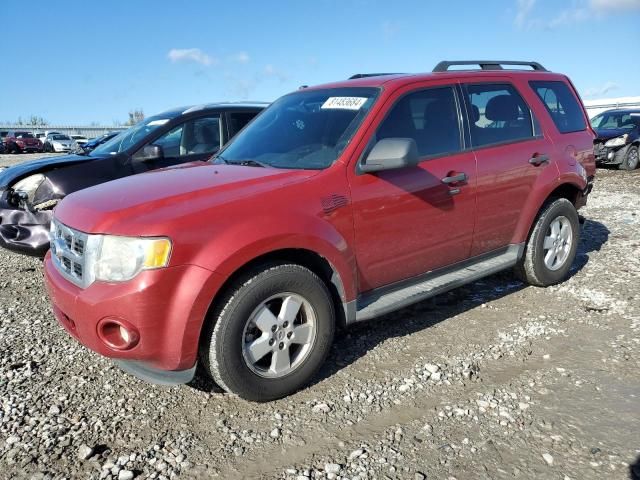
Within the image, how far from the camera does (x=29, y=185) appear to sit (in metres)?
5.48

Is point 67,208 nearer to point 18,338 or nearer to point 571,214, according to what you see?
point 18,338

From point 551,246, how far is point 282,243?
3004mm

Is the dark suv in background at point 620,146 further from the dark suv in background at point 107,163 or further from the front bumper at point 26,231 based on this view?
the front bumper at point 26,231

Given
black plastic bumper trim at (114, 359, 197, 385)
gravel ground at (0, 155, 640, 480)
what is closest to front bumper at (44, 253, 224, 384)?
black plastic bumper trim at (114, 359, 197, 385)

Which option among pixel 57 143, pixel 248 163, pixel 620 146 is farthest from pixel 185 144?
pixel 57 143

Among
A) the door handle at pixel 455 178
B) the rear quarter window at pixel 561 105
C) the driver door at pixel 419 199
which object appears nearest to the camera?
the driver door at pixel 419 199

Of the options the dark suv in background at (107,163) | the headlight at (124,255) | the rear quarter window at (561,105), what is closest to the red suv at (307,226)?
the headlight at (124,255)

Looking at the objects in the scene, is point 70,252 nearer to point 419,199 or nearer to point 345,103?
point 345,103

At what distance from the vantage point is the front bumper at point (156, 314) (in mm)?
2600

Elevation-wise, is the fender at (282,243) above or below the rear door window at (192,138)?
below

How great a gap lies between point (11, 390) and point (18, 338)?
2.91 feet

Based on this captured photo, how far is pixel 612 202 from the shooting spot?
8984 mm

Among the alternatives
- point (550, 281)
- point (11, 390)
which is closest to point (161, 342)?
point (11, 390)

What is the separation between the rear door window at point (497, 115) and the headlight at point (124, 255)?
2.57 metres
